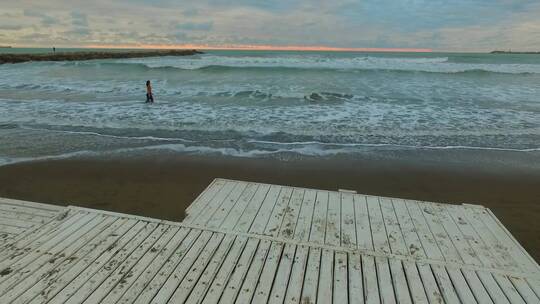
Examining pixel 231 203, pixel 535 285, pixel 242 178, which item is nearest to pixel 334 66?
pixel 242 178

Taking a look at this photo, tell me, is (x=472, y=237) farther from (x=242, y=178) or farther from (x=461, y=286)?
(x=242, y=178)

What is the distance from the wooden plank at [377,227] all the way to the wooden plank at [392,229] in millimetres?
56

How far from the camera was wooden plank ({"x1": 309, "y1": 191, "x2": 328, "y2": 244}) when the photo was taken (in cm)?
441

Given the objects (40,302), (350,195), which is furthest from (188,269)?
(350,195)

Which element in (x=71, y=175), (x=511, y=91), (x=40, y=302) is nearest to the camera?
(x=40, y=302)

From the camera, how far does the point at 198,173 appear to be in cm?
768

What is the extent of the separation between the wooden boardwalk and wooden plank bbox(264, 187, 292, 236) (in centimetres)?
3

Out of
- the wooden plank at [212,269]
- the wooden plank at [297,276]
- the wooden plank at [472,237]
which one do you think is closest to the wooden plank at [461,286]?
the wooden plank at [472,237]

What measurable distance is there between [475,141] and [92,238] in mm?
11047

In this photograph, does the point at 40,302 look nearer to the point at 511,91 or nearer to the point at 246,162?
the point at 246,162

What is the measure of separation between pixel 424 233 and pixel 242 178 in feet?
13.7

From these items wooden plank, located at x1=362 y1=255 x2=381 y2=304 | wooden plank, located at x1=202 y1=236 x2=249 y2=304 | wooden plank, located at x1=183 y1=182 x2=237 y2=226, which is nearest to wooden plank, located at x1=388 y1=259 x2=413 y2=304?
wooden plank, located at x1=362 y1=255 x2=381 y2=304

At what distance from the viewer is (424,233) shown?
4.58 metres

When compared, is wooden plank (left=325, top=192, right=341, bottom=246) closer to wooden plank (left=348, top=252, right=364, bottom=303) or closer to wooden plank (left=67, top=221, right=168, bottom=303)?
wooden plank (left=348, top=252, right=364, bottom=303)
